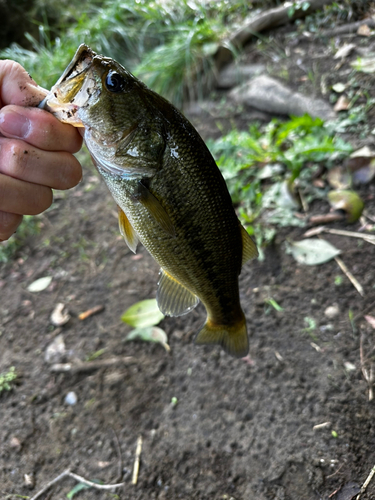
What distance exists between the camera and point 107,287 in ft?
9.50

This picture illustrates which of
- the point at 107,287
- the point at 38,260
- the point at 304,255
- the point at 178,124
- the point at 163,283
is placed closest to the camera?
the point at 178,124

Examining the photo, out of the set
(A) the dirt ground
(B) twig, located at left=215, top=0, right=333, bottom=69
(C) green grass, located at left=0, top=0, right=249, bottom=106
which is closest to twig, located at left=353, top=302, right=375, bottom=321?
(A) the dirt ground

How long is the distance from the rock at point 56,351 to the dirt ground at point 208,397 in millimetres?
45

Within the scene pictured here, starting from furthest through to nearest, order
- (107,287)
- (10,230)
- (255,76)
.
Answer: (255,76)
(107,287)
(10,230)

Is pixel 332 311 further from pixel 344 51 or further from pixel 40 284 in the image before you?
pixel 344 51

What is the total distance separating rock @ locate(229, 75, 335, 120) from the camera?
3428mm

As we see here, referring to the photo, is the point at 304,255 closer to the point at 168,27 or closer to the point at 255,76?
the point at 255,76

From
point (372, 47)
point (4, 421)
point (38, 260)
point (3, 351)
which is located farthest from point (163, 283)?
point (372, 47)

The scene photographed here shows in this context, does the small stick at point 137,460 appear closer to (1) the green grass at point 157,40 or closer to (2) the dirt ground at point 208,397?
(2) the dirt ground at point 208,397

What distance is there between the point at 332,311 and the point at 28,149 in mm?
1839

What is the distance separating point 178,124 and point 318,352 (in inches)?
58.8

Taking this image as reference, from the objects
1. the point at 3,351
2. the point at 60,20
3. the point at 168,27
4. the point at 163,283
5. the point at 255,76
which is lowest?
the point at 3,351

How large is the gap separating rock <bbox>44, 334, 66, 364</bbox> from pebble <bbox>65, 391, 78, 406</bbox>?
0.27m

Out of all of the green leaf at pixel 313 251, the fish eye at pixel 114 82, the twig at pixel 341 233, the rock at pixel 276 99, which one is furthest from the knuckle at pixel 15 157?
the rock at pixel 276 99
